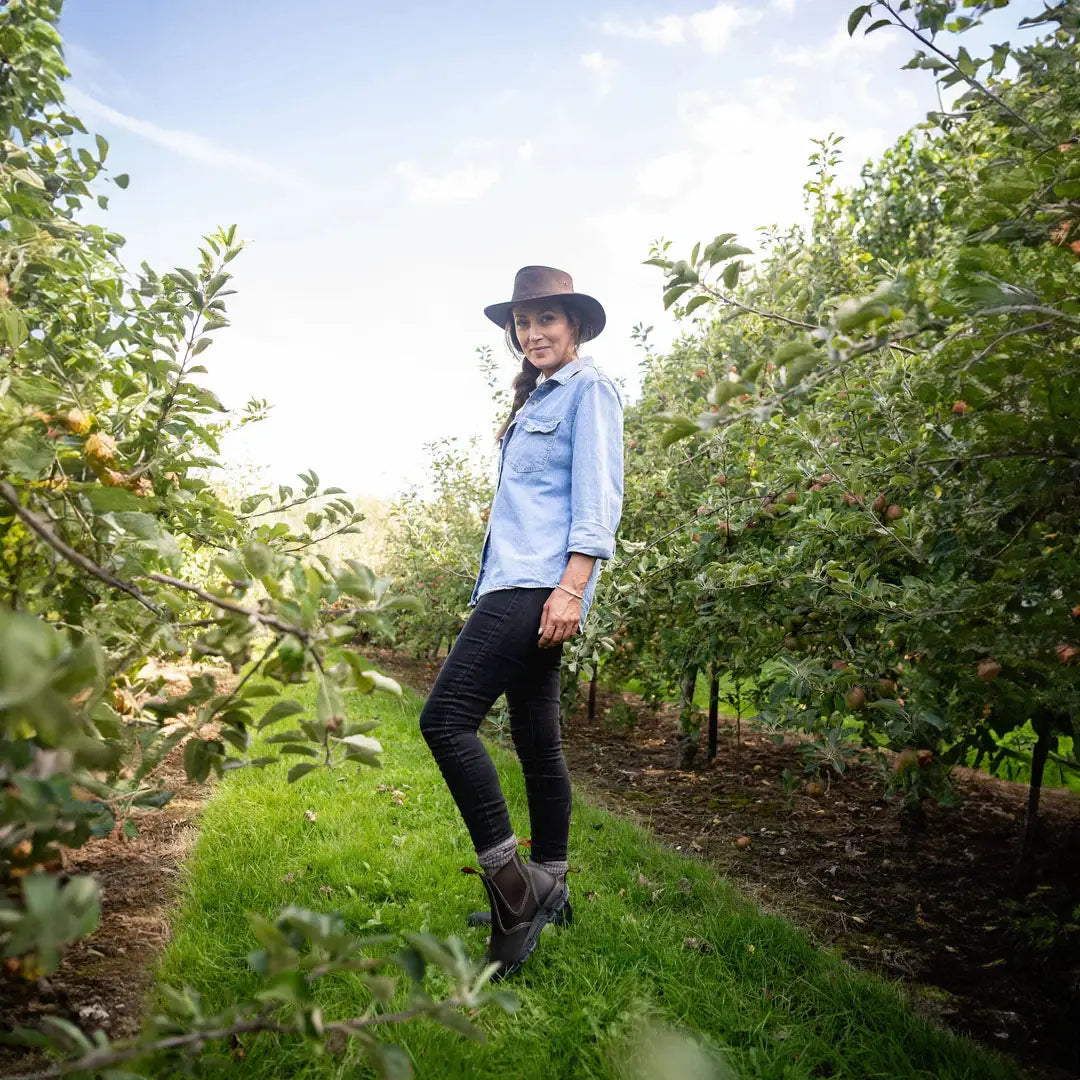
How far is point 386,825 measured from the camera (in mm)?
3154

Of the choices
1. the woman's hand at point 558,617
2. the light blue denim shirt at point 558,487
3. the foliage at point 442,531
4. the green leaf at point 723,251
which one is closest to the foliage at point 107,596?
the light blue denim shirt at point 558,487

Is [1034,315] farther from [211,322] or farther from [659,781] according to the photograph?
[659,781]

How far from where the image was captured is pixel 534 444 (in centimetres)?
228

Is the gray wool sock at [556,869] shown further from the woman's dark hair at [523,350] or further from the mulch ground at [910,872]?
the woman's dark hair at [523,350]

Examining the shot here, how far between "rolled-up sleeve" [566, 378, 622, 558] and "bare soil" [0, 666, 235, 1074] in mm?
1012

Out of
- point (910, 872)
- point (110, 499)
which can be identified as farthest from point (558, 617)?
point (910, 872)

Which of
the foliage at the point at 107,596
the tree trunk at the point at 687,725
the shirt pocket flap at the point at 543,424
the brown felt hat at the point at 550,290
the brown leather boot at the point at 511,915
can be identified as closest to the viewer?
the foliage at the point at 107,596

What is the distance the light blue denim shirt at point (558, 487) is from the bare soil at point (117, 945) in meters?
0.85

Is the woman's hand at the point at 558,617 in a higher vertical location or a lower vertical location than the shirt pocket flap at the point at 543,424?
lower

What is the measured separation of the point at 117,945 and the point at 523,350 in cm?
218

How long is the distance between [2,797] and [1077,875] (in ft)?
11.1

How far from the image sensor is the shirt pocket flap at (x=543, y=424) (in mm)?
2248

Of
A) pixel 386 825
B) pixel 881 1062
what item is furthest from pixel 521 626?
pixel 386 825

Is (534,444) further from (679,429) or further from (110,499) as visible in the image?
(110,499)
